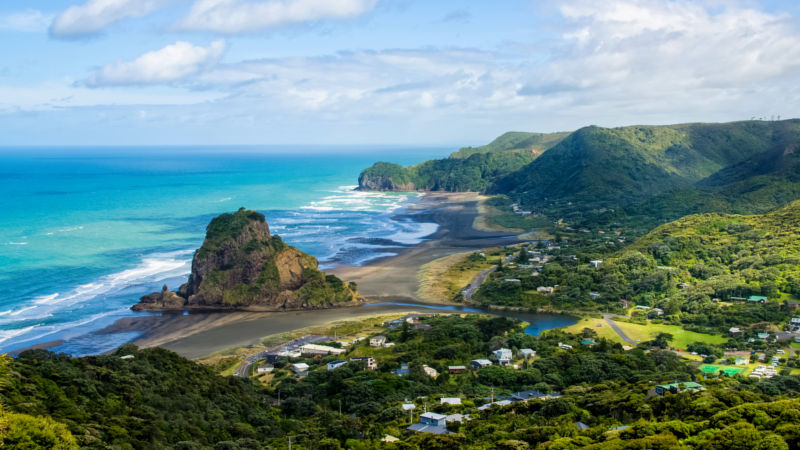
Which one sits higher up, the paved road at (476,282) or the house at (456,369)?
the paved road at (476,282)

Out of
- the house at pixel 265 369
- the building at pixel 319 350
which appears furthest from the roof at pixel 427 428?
the building at pixel 319 350

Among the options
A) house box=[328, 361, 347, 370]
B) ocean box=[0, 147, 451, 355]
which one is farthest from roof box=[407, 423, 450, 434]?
ocean box=[0, 147, 451, 355]

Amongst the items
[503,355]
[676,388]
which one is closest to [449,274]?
[503,355]

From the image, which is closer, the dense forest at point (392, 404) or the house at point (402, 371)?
the dense forest at point (392, 404)

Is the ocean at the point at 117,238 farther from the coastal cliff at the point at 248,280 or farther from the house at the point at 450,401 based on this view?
the house at the point at 450,401

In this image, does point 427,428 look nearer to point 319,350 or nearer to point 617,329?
point 319,350

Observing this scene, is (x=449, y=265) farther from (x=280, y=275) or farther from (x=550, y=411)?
(x=550, y=411)

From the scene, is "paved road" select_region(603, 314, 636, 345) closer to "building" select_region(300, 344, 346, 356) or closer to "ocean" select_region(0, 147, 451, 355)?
"building" select_region(300, 344, 346, 356)
